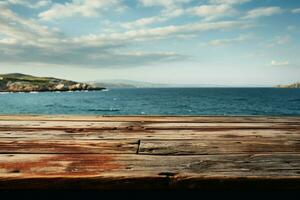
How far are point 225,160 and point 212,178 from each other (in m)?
0.34

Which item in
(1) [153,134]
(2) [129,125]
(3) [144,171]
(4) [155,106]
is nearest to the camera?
(3) [144,171]

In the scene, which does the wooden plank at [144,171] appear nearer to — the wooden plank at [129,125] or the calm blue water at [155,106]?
the wooden plank at [129,125]

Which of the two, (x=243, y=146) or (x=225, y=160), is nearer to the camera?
(x=225, y=160)

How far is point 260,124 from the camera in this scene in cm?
330

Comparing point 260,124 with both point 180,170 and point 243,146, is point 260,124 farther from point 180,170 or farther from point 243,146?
point 180,170

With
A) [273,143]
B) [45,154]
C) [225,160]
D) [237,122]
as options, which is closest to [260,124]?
[237,122]

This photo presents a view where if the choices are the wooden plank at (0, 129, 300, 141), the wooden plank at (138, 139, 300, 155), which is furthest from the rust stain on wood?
the wooden plank at (0, 129, 300, 141)

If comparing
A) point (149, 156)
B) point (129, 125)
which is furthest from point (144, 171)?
point (129, 125)

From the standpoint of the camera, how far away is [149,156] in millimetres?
1941

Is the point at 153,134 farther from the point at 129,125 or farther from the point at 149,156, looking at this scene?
the point at 149,156

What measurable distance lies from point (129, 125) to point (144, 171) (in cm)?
165

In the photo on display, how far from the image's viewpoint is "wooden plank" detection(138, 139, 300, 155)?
206cm

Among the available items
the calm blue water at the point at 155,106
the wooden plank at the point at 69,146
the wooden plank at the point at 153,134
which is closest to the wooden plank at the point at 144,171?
the wooden plank at the point at 69,146

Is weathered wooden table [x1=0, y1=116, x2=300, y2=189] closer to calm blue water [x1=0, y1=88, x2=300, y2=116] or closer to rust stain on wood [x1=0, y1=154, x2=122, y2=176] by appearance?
rust stain on wood [x1=0, y1=154, x2=122, y2=176]
